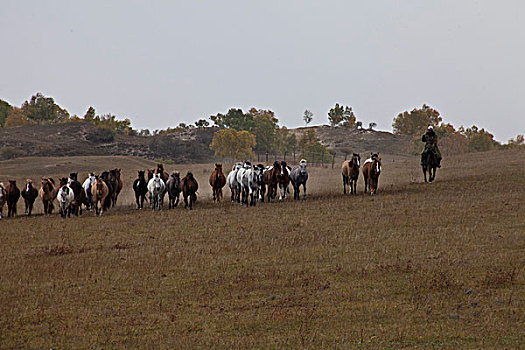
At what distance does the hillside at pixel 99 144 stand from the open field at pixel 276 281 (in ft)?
275

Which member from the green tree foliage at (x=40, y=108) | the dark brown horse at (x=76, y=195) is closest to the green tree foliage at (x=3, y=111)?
the green tree foliage at (x=40, y=108)

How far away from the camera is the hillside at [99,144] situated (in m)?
103

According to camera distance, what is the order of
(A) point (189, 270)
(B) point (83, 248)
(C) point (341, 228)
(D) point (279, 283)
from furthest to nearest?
(C) point (341, 228) < (B) point (83, 248) < (A) point (189, 270) < (D) point (279, 283)

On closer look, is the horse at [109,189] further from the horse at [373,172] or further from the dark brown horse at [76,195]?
the horse at [373,172]

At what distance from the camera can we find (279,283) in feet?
39.9

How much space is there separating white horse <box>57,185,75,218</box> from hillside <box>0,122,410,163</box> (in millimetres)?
74498

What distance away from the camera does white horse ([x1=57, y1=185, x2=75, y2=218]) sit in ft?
84.2

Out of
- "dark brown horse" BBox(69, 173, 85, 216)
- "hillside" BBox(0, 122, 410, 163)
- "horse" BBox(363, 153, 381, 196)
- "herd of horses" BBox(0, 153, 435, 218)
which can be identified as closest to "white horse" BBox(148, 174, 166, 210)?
"herd of horses" BBox(0, 153, 435, 218)

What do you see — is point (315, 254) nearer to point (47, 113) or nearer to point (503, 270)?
point (503, 270)

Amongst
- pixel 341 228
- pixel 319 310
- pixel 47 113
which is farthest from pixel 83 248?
pixel 47 113

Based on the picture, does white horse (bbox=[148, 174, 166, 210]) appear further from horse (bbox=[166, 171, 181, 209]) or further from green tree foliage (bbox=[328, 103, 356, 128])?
green tree foliage (bbox=[328, 103, 356, 128])

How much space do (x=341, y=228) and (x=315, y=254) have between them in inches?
155

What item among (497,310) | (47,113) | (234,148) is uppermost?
(47,113)

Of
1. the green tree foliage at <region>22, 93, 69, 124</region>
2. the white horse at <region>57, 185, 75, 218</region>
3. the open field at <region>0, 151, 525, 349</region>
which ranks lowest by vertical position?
the open field at <region>0, 151, 525, 349</region>
